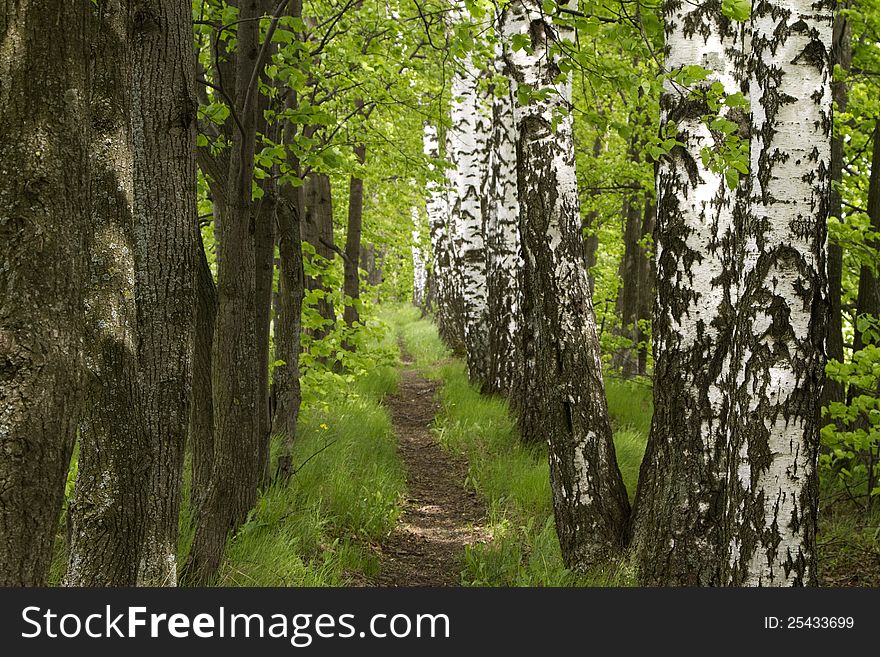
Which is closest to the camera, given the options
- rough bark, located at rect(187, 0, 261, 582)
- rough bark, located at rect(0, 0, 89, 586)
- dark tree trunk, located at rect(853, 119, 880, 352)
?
rough bark, located at rect(0, 0, 89, 586)

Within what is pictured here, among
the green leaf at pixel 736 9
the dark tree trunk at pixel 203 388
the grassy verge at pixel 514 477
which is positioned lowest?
the grassy verge at pixel 514 477

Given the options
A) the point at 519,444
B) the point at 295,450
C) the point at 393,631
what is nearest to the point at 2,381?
the point at 393,631

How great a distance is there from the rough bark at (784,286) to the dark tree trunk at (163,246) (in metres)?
2.39

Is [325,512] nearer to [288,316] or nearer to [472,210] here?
[288,316]

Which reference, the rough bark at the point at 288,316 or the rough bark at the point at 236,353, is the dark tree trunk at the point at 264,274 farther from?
the rough bark at the point at 288,316

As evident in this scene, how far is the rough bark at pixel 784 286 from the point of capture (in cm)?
296

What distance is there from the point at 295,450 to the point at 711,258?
4390mm

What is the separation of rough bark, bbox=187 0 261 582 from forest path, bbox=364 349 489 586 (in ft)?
3.77

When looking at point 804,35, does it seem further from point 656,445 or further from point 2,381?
point 2,381

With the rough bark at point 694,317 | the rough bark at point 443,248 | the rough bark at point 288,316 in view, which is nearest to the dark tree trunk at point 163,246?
the rough bark at point 288,316

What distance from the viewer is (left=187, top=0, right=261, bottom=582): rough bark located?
4.21 m

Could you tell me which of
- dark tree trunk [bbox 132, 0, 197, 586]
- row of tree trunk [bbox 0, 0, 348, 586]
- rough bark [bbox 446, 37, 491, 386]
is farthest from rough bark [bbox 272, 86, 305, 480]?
rough bark [bbox 446, 37, 491, 386]

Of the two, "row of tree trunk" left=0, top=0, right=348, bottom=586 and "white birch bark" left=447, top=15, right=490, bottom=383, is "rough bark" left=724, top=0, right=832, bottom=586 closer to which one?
"row of tree trunk" left=0, top=0, right=348, bottom=586

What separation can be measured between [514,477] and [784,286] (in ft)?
13.6
